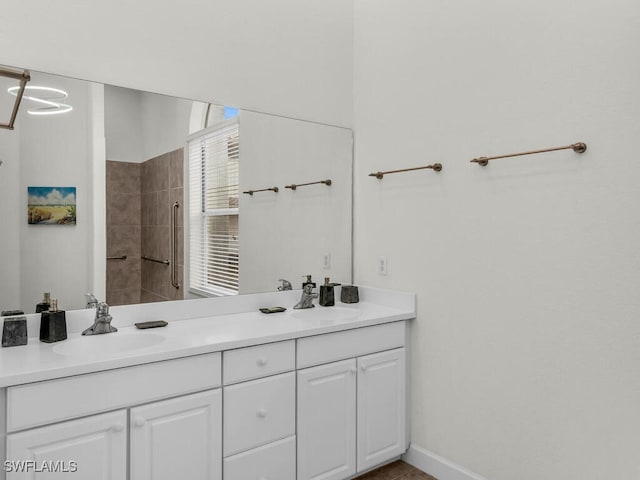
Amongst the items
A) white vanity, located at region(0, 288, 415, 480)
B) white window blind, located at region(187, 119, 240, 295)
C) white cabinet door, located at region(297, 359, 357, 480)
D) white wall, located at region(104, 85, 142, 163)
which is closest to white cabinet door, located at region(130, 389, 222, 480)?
white vanity, located at region(0, 288, 415, 480)

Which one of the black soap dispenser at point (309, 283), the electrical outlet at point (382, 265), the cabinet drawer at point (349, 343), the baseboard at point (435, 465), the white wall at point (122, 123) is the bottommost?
the baseboard at point (435, 465)

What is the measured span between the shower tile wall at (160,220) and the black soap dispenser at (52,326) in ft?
1.24

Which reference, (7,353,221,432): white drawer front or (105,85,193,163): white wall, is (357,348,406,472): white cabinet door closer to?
(7,353,221,432): white drawer front

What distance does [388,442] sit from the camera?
228 centimetres

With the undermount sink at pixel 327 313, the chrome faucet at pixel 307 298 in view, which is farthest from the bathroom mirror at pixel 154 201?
the undermount sink at pixel 327 313

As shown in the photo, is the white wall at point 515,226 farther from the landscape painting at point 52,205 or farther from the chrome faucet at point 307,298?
the landscape painting at point 52,205

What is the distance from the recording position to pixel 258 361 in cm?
180

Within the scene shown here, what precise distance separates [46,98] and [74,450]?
133cm

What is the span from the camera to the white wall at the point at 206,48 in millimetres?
1834

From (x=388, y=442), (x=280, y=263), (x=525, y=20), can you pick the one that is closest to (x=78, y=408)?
(x=280, y=263)

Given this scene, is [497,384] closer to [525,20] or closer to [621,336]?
[621,336]

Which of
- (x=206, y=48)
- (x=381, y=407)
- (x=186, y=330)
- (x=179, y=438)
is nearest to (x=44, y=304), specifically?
(x=186, y=330)

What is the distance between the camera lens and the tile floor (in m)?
2.29

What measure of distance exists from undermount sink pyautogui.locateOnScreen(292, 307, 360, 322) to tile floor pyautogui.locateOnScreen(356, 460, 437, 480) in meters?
0.82
